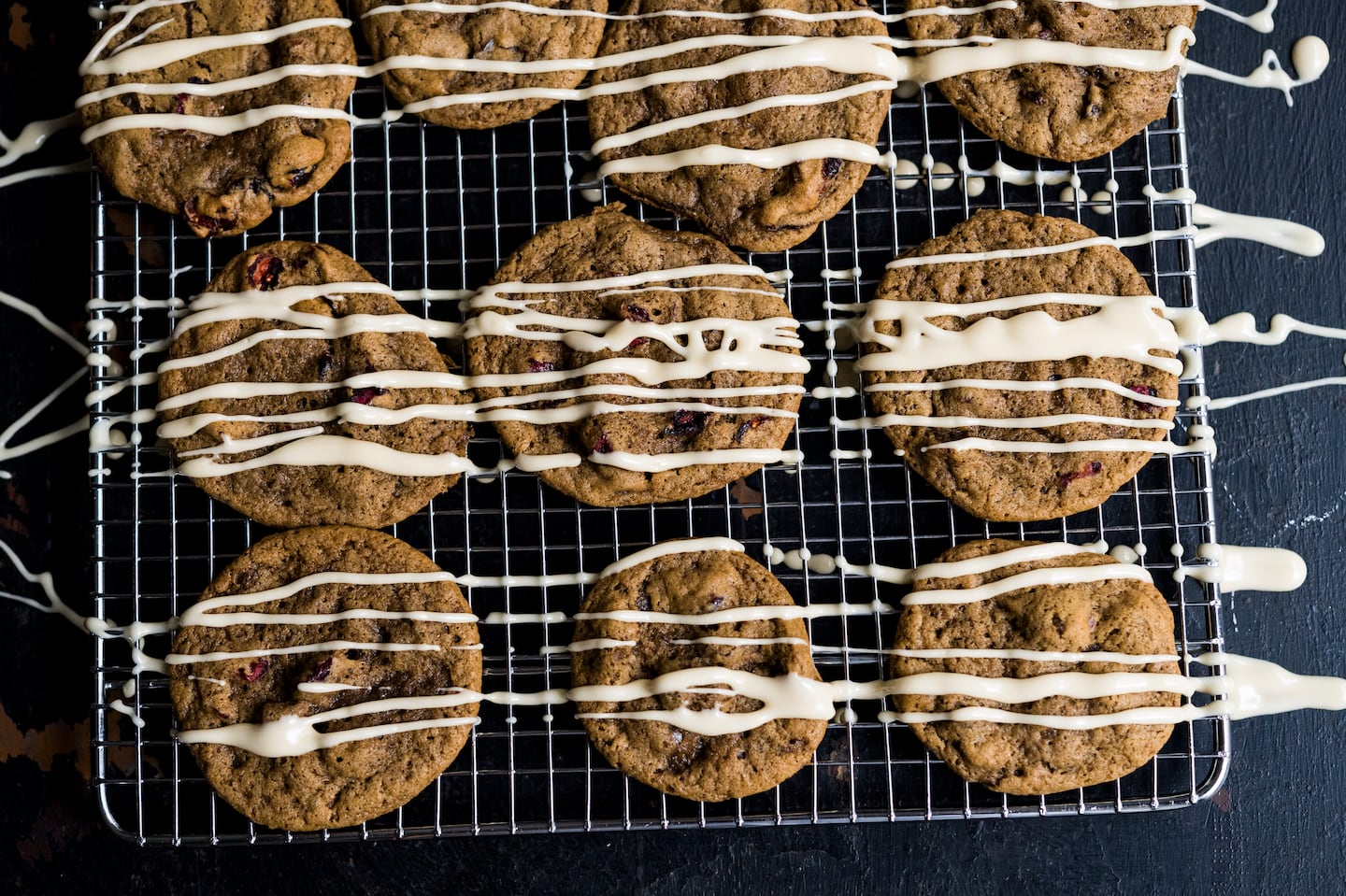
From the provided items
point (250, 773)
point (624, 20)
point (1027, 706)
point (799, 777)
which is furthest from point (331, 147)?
point (1027, 706)

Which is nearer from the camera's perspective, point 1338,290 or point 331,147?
point 331,147

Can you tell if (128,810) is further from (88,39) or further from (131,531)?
(88,39)

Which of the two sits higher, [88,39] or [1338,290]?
[88,39]

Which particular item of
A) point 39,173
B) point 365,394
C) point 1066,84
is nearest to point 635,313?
point 365,394

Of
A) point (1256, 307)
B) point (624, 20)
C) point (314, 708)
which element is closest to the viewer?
point (314, 708)

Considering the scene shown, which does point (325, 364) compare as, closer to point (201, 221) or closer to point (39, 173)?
point (201, 221)

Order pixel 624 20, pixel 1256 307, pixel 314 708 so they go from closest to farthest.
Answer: pixel 314 708 < pixel 624 20 < pixel 1256 307
